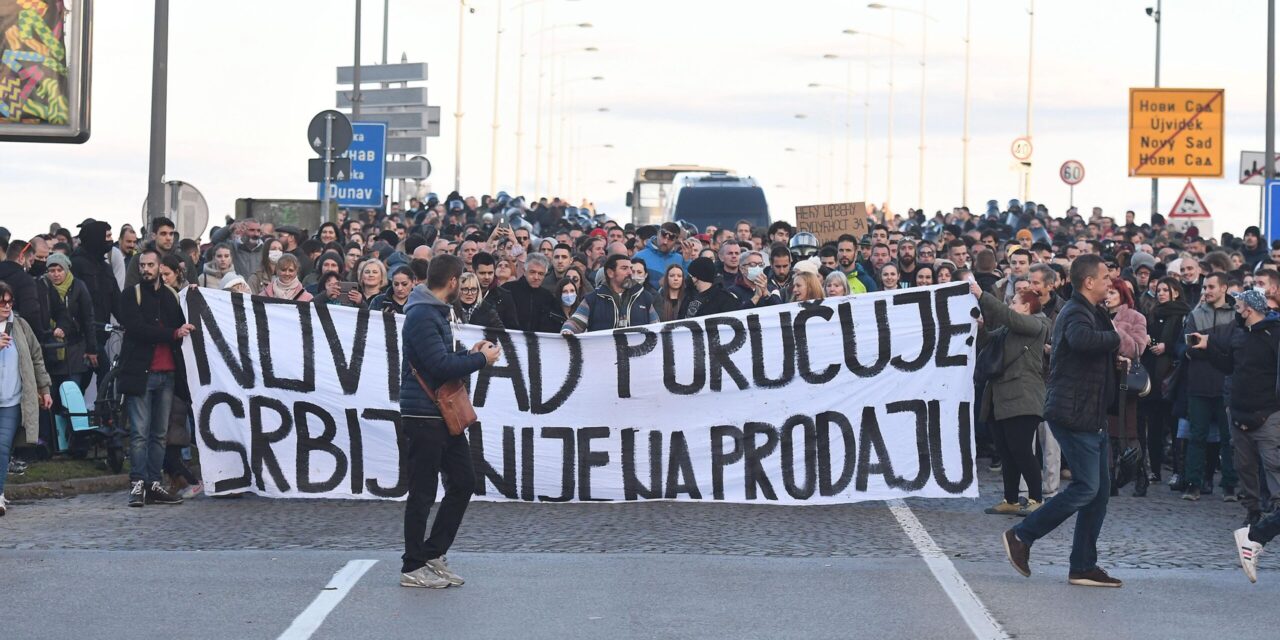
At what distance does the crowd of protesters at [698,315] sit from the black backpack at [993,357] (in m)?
0.01

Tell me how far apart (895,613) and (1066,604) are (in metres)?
0.93

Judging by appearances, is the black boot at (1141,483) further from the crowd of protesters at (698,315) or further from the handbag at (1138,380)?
the handbag at (1138,380)

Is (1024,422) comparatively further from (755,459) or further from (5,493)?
(5,493)

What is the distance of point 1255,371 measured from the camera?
12.2m

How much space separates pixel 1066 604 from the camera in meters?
9.39

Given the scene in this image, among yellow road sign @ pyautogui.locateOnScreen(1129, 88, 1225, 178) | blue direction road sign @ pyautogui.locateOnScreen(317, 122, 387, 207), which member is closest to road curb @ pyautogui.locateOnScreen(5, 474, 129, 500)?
blue direction road sign @ pyautogui.locateOnScreen(317, 122, 387, 207)

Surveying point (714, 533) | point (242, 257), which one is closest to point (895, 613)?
point (714, 533)

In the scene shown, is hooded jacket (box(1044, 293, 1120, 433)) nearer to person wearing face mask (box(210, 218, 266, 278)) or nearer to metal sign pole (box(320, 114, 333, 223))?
person wearing face mask (box(210, 218, 266, 278))

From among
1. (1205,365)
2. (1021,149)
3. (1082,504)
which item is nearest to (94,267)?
(1205,365)

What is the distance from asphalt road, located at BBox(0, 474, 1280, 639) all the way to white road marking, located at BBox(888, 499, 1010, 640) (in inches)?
1.9

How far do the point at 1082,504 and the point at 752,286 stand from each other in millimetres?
6133

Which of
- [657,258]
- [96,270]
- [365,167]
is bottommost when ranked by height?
[96,270]

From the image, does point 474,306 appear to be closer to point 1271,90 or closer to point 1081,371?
point 1081,371

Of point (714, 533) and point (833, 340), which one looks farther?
point (833, 340)
